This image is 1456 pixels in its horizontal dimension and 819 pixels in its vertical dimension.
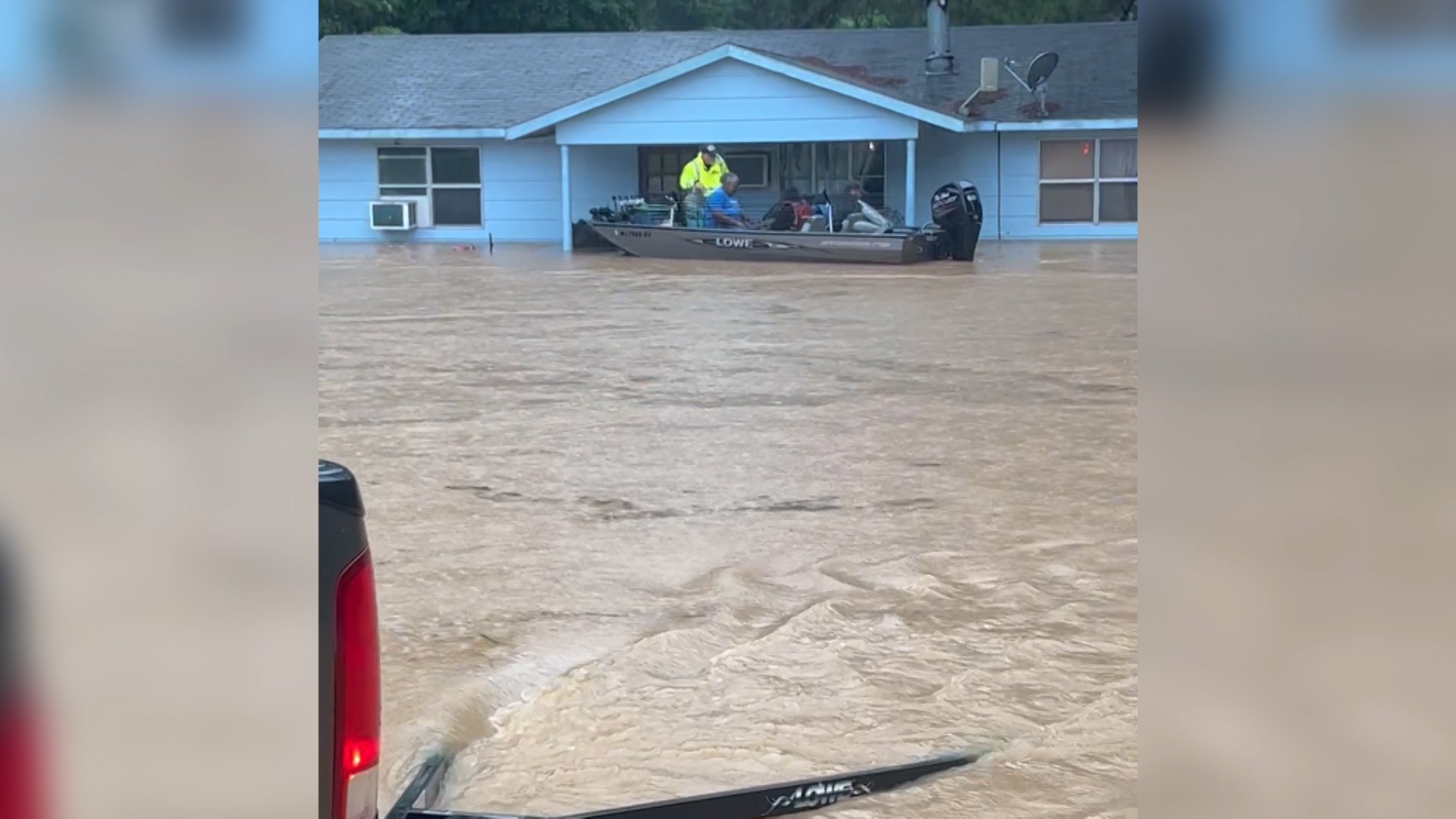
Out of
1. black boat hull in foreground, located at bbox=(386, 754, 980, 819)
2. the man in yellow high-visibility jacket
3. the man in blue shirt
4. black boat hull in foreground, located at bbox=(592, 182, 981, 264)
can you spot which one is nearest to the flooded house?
the man in yellow high-visibility jacket

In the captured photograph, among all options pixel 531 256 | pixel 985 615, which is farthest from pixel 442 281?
pixel 985 615

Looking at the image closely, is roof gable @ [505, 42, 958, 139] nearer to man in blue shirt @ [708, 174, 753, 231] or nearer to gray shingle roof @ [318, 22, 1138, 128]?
gray shingle roof @ [318, 22, 1138, 128]

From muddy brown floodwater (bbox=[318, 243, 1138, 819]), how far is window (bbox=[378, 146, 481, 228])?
12.4 metres

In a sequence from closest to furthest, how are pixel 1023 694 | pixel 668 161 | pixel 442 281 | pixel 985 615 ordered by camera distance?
pixel 1023 694, pixel 985 615, pixel 442 281, pixel 668 161

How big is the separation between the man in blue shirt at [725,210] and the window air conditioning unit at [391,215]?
18.7 ft

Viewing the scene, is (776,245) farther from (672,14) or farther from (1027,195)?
(672,14)

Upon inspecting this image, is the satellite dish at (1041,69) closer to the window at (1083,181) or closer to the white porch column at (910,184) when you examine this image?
the window at (1083,181)

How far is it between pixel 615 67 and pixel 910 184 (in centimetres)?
679

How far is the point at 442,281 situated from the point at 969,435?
10.2 m

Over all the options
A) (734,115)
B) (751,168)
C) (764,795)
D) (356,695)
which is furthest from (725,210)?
(356,695)

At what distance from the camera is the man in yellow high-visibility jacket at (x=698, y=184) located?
20266mm

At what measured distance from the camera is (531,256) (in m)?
20.3

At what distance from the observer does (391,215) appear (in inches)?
907
